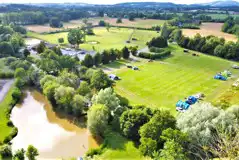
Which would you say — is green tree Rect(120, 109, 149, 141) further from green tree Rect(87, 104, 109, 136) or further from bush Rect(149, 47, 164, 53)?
bush Rect(149, 47, 164, 53)

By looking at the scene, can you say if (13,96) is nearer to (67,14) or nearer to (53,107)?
(53,107)

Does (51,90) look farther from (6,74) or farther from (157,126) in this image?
(157,126)

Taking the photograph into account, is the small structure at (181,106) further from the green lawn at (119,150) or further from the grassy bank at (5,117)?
Result: the grassy bank at (5,117)

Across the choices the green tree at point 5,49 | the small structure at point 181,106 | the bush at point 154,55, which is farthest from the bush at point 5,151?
the bush at point 154,55

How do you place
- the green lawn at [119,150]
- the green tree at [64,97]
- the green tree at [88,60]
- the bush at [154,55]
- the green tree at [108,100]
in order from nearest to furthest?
the green lawn at [119,150] → the green tree at [108,100] → the green tree at [64,97] → the green tree at [88,60] → the bush at [154,55]

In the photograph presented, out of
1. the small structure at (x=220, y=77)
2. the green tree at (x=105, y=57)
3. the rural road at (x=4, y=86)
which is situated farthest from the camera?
the green tree at (x=105, y=57)

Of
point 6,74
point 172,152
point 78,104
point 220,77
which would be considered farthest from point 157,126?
point 6,74
